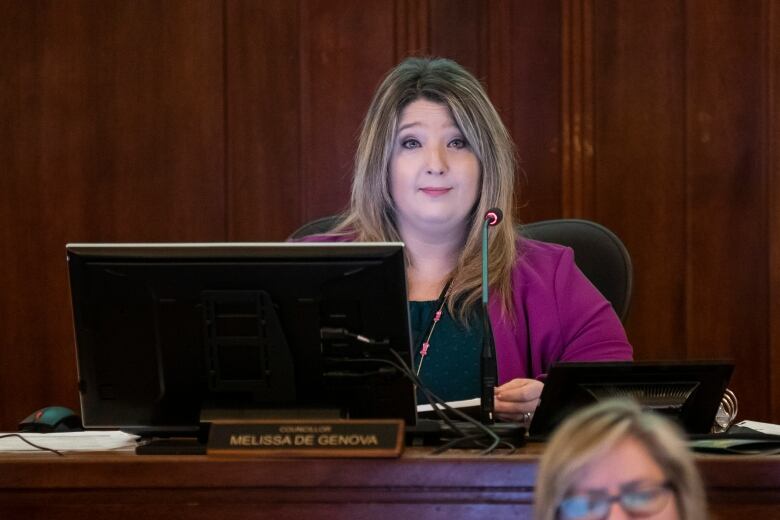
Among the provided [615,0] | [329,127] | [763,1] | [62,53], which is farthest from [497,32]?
[62,53]

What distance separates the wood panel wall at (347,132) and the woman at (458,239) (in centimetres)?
76

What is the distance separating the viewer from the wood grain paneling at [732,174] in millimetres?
3223

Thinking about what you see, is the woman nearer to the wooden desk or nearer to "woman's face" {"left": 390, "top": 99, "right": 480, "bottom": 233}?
"woman's face" {"left": 390, "top": 99, "right": 480, "bottom": 233}

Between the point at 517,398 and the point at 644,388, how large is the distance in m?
0.30

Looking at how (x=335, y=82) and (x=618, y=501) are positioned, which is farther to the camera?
(x=335, y=82)

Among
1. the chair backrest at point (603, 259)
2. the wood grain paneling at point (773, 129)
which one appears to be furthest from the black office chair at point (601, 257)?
the wood grain paneling at point (773, 129)

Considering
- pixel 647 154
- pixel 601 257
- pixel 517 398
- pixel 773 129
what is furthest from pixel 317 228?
pixel 773 129

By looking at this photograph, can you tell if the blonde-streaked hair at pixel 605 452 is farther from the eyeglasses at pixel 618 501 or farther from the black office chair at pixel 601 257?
the black office chair at pixel 601 257

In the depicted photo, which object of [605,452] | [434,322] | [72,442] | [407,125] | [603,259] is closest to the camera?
[605,452]

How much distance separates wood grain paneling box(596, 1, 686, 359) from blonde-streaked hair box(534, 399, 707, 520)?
246cm

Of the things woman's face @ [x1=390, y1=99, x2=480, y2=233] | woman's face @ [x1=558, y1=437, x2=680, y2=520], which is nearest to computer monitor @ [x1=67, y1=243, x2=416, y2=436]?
woman's face @ [x1=390, y1=99, x2=480, y2=233]

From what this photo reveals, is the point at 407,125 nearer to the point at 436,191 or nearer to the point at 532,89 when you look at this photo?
the point at 436,191

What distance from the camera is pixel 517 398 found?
199cm

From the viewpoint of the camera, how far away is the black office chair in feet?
8.37
